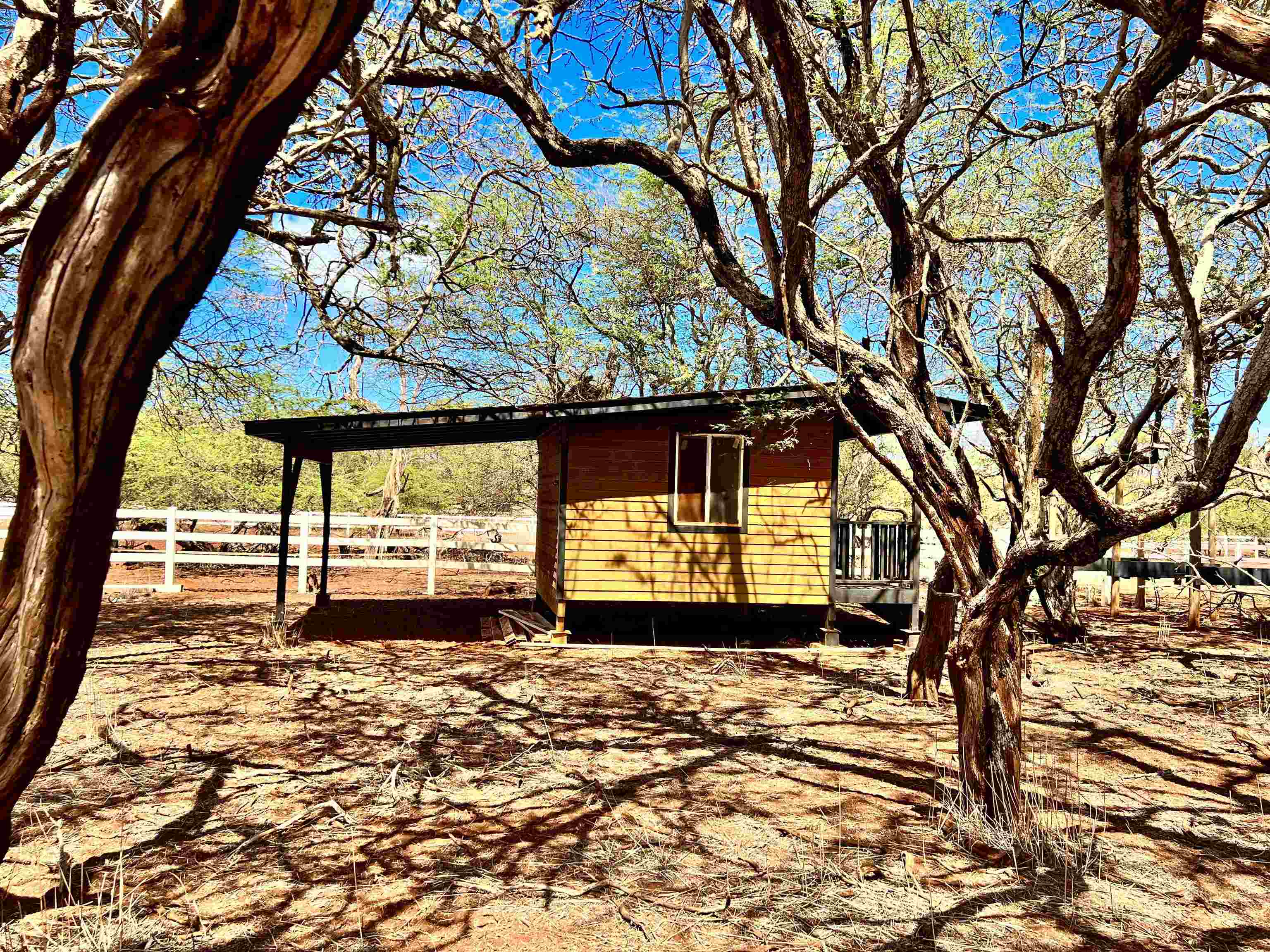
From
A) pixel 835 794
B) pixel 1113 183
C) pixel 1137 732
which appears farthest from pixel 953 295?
pixel 1137 732

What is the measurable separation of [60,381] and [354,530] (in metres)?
23.2

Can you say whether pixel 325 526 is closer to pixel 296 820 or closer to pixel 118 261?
pixel 296 820

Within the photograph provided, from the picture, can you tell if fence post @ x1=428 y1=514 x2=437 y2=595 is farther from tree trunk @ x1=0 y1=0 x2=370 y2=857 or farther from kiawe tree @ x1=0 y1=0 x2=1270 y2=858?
tree trunk @ x1=0 y1=0 x2=370 y2=857

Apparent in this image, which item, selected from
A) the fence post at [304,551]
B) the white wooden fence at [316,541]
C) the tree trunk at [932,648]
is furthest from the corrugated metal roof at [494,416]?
the fence post at [304,551]

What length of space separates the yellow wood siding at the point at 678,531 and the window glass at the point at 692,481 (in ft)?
0.71

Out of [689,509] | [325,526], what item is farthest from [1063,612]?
[325,526]

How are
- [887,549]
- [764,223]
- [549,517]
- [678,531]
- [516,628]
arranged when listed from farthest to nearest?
[549,517] → [887,549] → [516,628] → [678,531] → [764,223]

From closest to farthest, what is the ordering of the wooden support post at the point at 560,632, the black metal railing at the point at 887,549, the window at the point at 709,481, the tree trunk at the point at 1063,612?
the wooden support post at the point at 560,632
the tree trunk at the point at 1063,612
the window at the point at 709,481
the black metal railing at the point at 887,549

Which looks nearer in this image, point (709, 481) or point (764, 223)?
point (764, 223)

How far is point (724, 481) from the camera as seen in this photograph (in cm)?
1152

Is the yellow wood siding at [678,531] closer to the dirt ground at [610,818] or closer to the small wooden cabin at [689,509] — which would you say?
the small wooden cabin at [689,509]

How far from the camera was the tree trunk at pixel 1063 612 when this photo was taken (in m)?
11.2

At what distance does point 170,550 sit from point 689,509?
10.2m

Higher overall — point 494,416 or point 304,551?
point 494,416
